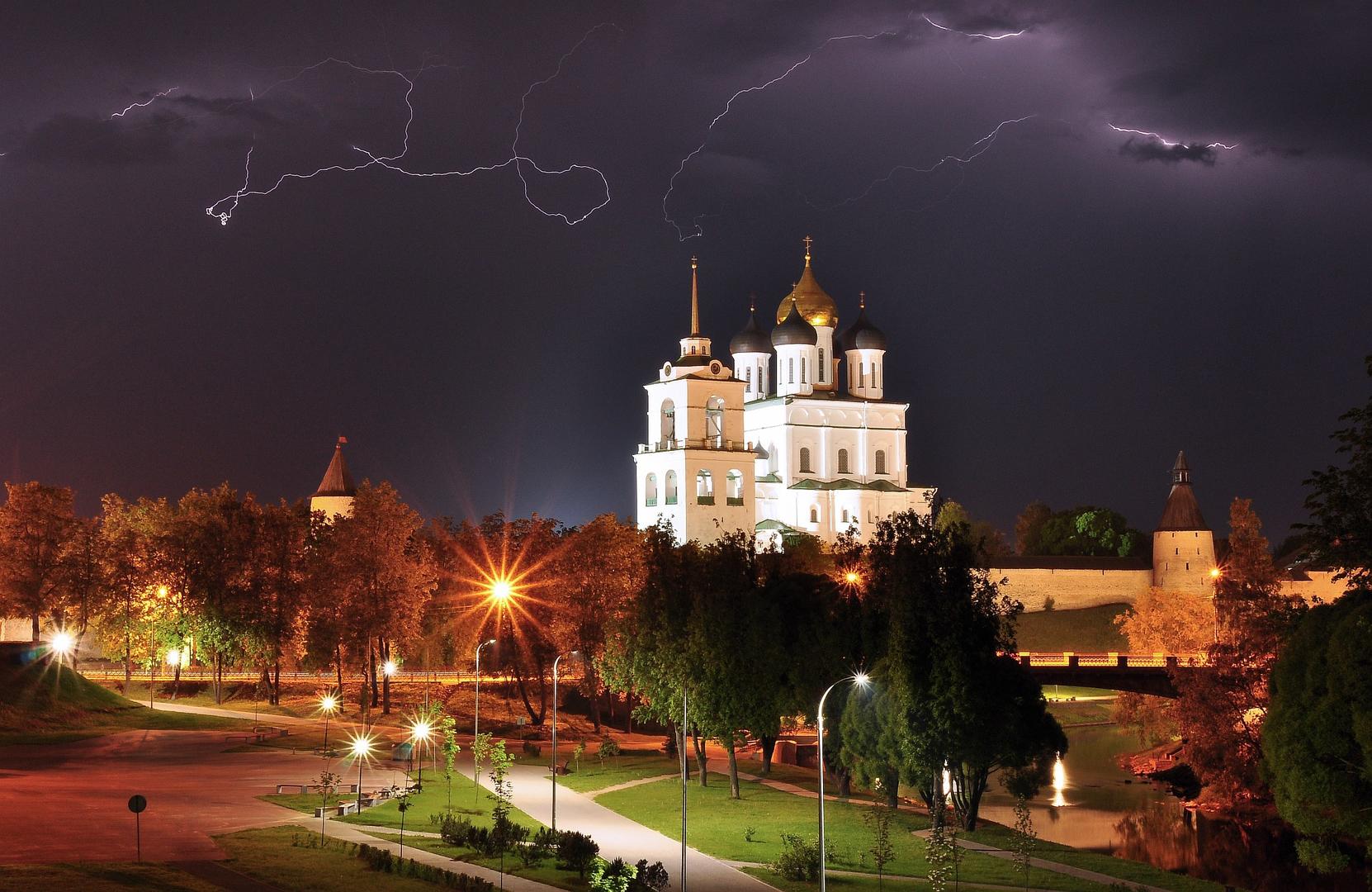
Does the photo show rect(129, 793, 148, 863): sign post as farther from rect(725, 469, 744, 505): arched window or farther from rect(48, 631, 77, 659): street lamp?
rect(725, 469, 744, 505): arched window

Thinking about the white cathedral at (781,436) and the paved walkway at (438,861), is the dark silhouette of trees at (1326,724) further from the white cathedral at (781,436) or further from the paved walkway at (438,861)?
the white cathedral at (781,436)

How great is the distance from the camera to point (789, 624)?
157 ft

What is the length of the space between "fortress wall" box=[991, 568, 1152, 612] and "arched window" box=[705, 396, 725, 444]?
65.0ft

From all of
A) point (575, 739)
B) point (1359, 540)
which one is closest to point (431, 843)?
point (1359, 540)

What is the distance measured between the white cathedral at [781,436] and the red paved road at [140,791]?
138 ft

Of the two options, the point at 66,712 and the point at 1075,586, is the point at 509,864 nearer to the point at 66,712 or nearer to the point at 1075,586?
the point at 66,712

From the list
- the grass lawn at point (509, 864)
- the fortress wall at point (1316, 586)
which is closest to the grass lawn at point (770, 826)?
the grass lawn at point (509, 864)

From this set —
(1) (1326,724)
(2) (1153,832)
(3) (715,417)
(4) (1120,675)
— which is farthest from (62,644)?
(1) (1326,724)

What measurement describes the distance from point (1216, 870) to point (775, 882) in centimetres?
1587

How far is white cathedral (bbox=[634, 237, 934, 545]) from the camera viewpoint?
93500 millimetres

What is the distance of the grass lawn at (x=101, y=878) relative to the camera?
88.7 ft

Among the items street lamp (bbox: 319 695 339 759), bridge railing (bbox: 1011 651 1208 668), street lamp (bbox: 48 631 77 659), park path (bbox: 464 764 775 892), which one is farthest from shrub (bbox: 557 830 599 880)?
street lamp (bbox: 48 631 77 659)

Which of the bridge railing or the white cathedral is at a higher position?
the white cathedral

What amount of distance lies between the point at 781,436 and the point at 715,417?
26.4 feet
